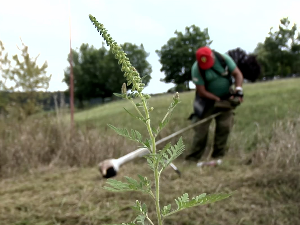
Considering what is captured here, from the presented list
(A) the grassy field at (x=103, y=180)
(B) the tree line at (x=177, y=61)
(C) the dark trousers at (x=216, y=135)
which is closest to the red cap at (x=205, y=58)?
(C) the dark trousers at (x=216, y=135)

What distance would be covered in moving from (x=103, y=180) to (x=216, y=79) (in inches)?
87.5

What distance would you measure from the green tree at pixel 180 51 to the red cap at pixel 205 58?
19555 mm

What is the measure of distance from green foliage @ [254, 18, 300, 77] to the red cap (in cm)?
2594

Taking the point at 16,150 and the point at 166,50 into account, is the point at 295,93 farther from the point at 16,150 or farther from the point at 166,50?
the point at 166,50

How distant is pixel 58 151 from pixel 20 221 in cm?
240

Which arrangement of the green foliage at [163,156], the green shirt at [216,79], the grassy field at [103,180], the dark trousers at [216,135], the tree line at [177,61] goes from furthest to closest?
the tree line at [177,61]
the dark trousers at [216,135]
the green shirt at [216,79]
the grassy field at [103,180]
the green foliage at [163,156]

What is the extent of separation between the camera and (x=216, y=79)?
4496 millimetres

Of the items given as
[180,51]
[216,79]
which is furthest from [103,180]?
[180,51]

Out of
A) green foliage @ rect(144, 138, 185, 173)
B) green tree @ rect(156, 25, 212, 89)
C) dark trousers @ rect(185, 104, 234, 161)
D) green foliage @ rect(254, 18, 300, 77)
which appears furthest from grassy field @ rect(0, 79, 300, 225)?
green foliage @ rect(254, 18, 300, 77)

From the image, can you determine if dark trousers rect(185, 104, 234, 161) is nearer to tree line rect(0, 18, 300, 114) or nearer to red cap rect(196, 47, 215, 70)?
red cap rect(196, 47, 215, 70)

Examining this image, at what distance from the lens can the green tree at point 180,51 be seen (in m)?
24.4

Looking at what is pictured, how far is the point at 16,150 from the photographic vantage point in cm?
443

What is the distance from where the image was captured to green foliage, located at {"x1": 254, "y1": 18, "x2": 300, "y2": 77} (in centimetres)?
2861

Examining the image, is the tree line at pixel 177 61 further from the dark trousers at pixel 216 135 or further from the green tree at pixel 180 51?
the dark trousers at pixel 216 135
